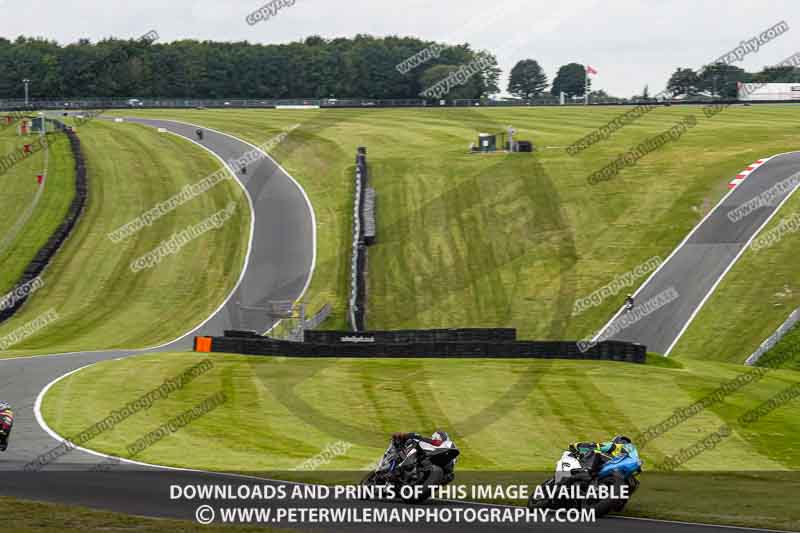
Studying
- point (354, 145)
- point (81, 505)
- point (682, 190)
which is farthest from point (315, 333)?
point (354, 145)

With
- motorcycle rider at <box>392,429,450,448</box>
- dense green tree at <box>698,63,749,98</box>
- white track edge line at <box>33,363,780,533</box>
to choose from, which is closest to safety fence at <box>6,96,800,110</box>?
dense green tree at <box>698,63,749,98</box>

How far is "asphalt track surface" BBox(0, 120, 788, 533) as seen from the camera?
58.6 feet

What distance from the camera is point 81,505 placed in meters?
18.4

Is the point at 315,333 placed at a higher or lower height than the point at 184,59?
lower

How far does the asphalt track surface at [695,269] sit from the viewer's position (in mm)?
45000

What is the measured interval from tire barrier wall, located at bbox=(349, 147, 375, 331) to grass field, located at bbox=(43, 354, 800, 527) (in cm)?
1236

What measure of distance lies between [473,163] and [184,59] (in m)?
99.3

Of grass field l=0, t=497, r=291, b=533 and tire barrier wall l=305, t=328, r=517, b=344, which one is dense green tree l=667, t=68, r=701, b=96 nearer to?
tire barrier wall l=305, t=328, r=517, b=344

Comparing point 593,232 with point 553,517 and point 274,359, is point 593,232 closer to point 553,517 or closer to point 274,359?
point 274,359

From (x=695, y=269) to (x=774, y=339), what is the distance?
9.50 meters

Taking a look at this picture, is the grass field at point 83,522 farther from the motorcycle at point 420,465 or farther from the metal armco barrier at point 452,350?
the metal armco barrier at point 452,350

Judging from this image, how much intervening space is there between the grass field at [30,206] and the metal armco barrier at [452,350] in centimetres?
1938

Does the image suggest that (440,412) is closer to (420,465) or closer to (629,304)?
(420,465)

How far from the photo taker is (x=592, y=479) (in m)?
18.2
